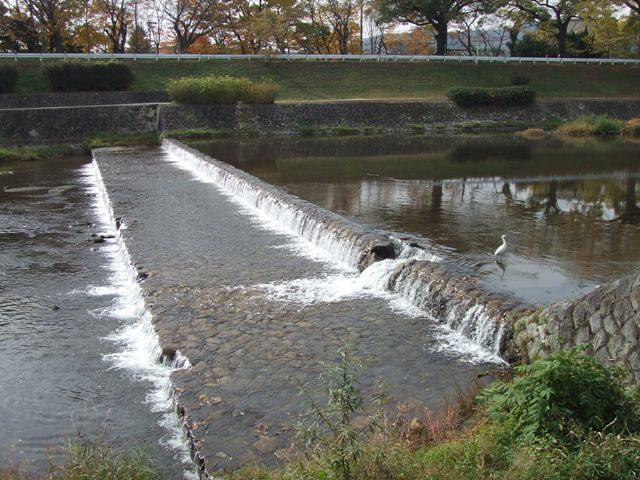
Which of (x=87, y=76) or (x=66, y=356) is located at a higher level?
(x=87, y=76)

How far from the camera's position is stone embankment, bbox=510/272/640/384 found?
5.99 metres

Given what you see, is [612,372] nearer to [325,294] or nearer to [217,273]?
[325,294]

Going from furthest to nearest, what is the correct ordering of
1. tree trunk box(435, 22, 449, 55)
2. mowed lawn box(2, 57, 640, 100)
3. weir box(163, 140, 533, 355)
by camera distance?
tree trunk box(435, 22, 449, 55) → mowed lawn box(2, 57, 640, 100) → weir box(163, 140, 533, 355)

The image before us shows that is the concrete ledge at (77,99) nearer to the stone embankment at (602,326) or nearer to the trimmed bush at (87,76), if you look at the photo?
the trimmed bush at (87,76)

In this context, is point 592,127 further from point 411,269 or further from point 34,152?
point 411,269

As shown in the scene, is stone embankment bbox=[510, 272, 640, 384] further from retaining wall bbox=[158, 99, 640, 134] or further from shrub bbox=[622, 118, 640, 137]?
shrub bbox=[622, 118, 640, 137]

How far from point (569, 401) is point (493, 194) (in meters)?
15.7

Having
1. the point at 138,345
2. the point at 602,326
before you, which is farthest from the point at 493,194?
the point at 602,326

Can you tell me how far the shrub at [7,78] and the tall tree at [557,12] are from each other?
4164 cm

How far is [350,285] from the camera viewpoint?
1142 cm

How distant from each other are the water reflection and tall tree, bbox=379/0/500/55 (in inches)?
926

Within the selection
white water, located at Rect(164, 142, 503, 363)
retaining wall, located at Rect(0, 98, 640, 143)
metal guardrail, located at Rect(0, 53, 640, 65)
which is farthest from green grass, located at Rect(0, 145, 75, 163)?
white water, located at Rect(164, 142, 503, 363)

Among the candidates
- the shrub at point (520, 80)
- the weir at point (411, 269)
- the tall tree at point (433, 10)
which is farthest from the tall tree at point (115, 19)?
the weir at point (411, 269)

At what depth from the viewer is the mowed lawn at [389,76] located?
1817 inches
